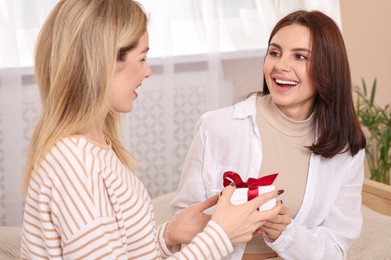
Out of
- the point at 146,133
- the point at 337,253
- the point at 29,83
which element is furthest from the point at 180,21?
the point at 337,253

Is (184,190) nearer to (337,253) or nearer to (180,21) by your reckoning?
(337,253)

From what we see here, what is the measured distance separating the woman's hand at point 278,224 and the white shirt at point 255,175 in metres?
0.12

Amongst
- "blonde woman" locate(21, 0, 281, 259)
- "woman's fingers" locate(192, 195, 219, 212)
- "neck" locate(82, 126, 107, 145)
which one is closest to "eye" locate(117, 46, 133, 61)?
"blonde woman" locate(21, 0, 281, 259)

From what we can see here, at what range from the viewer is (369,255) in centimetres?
234

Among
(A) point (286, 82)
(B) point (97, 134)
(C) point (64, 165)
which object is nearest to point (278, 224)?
(A) point (286, 82)

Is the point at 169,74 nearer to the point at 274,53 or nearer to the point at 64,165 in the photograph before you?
the point at 274,53

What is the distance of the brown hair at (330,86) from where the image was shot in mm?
1844

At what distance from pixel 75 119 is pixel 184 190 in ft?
2.48

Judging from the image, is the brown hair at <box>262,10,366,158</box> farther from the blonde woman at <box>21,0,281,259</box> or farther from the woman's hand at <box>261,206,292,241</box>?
the blonde woman at <box>21,0,281,259</box>

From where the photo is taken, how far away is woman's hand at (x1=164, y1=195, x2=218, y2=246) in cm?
160

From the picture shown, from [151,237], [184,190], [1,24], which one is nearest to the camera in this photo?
[151,237]

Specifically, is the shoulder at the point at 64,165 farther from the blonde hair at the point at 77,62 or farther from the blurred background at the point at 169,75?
the blurred background at the point at 169,75

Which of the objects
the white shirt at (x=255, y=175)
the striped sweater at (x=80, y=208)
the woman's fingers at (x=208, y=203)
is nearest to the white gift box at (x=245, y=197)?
the woman's fingers at (x=208, y=203)

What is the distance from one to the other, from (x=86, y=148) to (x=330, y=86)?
0.90 meters
